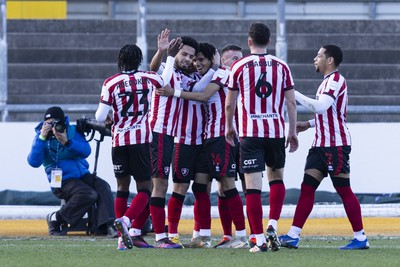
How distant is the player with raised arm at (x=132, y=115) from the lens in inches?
412

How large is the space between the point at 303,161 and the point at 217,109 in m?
4.76

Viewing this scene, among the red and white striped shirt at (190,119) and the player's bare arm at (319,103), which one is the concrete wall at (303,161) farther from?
the player's bare arm at (319,103)

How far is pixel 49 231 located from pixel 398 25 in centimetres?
1180

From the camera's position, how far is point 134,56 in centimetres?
1052

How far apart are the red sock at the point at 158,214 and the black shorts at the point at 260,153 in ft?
3.21

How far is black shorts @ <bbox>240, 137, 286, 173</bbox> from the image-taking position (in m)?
10.0

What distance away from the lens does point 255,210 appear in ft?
32.7

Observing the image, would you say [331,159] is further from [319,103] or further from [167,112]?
[167,112]

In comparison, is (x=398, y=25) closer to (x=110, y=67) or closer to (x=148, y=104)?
(x=110, y=67)

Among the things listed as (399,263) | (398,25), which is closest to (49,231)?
(399,263)

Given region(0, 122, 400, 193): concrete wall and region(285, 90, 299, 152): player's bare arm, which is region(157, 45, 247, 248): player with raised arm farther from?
region(0, 122, 400, 193): concrete wall

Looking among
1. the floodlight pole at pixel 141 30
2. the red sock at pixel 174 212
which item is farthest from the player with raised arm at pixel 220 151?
the floodlight pole at pixel 141 30

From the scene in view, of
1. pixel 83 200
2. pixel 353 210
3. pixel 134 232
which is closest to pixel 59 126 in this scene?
pixel 83 200

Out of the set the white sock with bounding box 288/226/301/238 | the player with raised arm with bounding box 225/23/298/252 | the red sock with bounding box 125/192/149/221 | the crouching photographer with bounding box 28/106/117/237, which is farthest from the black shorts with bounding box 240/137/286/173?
the crouching photographer with bounding box 28/106/117/237
